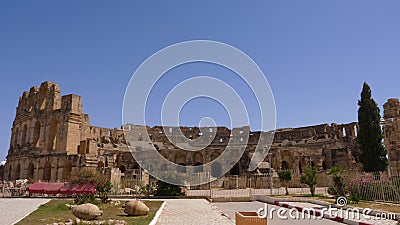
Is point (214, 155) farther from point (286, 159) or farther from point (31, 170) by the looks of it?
point (31, 170)

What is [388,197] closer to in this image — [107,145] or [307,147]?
[307,147]

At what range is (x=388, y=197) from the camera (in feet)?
50.7

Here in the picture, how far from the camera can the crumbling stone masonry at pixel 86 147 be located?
34.4 meters

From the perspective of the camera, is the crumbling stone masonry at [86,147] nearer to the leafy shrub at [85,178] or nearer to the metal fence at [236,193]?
the metal fence at [236,193]

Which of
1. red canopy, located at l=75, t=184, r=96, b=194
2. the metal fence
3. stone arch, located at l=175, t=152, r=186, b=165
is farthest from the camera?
stone arch, located at l=175, t=152, r=186, b=165

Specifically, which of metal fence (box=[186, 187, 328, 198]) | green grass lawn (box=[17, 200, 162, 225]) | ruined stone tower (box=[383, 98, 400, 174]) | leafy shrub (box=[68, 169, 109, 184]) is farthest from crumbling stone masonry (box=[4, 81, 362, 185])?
green grass lawn (box=[17, 200, 162, 225])

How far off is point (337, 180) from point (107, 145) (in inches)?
1320

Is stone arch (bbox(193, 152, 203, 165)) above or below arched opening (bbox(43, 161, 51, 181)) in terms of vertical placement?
above

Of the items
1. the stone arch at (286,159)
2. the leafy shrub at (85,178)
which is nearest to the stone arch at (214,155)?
the stone arch at (286,159)

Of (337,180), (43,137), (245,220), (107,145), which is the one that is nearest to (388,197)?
(337,180)

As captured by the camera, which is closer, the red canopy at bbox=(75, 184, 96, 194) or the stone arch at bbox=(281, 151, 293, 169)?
the red canopy at bbox=(75, 184, 96, 194)

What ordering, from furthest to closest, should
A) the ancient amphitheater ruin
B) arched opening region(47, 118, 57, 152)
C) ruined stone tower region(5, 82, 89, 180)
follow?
arched opening region(47, 118, 57, 152), ruined stone tower region(5, 82, 89, 180), the ancient amphitheater ruin

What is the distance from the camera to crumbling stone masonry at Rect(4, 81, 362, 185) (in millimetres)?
34438

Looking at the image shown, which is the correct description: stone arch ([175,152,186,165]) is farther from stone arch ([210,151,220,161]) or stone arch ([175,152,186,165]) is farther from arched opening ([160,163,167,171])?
arched opening ([160,163,167,171])
